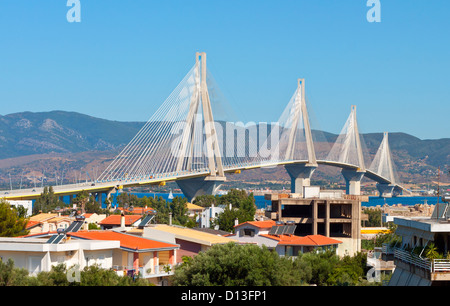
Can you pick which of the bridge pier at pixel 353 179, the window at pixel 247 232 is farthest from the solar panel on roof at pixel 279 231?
the bridge pier at pixel 353 179

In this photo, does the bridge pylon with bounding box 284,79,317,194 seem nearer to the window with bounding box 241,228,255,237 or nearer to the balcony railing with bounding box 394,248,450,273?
the window with bounding box 241,228,255,237

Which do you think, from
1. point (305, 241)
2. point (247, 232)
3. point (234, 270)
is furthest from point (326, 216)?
point (234, 270)

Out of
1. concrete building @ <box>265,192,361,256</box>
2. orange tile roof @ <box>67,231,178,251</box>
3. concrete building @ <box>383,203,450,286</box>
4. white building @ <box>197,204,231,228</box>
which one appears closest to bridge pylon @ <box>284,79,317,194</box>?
white building @ <box>197,204,231,228</box>

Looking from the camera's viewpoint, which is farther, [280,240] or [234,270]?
[280,240]

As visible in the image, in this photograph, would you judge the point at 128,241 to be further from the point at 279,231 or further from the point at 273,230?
the point at 279,231

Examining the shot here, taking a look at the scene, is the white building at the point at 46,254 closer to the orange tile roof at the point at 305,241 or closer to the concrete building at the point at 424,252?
the concrete building at the point at 424,252

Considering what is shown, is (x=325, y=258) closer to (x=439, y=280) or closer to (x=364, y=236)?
(x=439, y=280)
